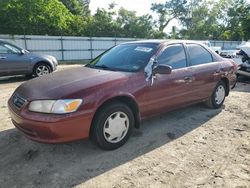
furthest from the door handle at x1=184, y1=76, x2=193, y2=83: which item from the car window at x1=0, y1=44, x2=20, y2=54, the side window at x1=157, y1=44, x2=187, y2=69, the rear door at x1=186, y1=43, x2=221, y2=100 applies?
the car window at x1=0, y1=44, x2=20, y2=54

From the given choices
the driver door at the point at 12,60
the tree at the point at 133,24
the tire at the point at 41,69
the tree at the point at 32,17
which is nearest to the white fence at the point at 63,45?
the tree at the point at 32,17

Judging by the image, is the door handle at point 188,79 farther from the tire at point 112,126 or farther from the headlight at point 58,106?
the headlight at point 58,106

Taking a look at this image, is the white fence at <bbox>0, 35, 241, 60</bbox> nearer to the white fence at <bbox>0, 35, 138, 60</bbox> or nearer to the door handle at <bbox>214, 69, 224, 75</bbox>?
the white fence at <bbox>0, 35, 138, 60</bbox>

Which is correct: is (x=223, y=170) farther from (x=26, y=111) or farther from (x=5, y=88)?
(x=5, y=88)

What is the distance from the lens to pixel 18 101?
3.79m

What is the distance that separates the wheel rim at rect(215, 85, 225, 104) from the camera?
19.6 ft

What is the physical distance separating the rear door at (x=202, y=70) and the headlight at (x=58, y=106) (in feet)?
8.50

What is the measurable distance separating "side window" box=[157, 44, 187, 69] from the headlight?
1771 millimetres

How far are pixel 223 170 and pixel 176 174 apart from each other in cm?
62

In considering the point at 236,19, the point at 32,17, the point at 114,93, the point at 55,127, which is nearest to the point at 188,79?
the point at 114,93

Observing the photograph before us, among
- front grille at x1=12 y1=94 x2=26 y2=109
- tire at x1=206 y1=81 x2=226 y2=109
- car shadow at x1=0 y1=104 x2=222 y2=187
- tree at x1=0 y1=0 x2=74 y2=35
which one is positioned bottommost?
car shadow at x1=0 y1=104 x2=222 y2=187

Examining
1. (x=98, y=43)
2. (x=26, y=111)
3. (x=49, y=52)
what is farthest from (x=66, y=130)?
(x=98, y=43)

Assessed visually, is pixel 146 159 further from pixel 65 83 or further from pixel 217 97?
pixel 217 97

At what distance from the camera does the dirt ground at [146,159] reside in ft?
10.4
